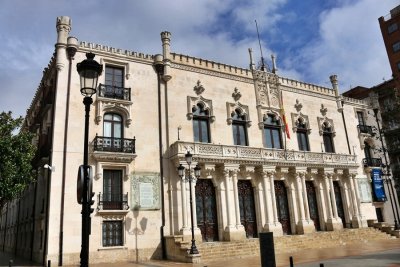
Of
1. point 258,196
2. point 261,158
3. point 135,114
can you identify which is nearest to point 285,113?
point 261,158

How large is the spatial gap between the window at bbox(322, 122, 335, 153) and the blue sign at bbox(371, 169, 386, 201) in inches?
199

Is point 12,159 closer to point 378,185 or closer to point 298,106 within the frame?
point 298,106

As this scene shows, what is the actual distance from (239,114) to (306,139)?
732 centimetres

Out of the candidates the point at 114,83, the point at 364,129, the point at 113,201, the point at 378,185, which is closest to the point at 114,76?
the point at 114,83

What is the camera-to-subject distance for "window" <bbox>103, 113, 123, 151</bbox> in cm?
2103

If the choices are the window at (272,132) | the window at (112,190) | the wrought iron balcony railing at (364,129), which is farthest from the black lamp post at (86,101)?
the wrought iron balcony railing at (364,129)

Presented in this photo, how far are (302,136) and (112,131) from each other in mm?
16877

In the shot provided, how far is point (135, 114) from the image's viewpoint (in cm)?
2281

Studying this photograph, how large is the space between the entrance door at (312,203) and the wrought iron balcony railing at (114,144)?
49.6 feet

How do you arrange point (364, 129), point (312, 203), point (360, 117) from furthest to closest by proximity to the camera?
point (360, 117)
point (364, 129)
point (312, 203)

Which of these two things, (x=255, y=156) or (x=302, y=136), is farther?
(x=302, y=136)

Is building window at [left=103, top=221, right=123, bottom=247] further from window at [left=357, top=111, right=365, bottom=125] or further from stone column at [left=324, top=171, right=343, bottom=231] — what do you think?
window at [left=357, top=111, right=365, bottom=125]

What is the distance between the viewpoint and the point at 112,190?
2073cm

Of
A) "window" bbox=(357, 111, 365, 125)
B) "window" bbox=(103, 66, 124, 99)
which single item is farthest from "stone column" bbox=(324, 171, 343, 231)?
"window" bbox=(103, 66, 124, 99)
